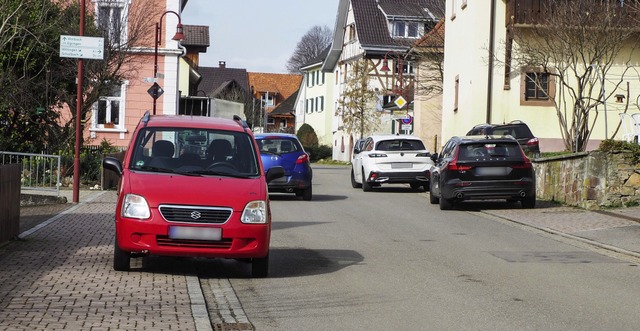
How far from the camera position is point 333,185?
34188mm

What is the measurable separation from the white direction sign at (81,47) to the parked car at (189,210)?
30.3 ft

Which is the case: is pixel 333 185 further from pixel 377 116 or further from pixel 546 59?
pixel 377 116

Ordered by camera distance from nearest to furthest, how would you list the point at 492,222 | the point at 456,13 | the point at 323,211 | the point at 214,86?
the point at 492,222 → the point at 323,211 → the point at 456,13 → the point at 214,86

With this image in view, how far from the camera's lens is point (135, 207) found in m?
11.1

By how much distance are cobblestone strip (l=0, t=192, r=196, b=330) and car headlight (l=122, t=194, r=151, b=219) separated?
0.66 meters

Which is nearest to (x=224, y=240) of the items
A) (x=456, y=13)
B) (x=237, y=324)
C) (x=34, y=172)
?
(x=237, y=324)

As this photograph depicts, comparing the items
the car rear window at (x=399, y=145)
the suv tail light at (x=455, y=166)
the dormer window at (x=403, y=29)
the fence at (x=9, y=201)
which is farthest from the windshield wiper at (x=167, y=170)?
the dormer window at (x=403, y=29)

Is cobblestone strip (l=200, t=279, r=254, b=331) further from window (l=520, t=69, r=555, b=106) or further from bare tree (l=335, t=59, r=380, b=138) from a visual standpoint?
bare tree (l=335, t=59, r=380, b=138)

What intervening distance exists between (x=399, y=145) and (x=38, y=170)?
36.5ft

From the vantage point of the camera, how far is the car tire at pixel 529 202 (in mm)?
22109

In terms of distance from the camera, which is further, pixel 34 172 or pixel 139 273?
pixel 34 172

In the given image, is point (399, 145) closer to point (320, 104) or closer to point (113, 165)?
point (113, 165)

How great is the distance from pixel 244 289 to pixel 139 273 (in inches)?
54.4

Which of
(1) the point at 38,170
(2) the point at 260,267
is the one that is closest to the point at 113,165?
(2) the point at 260,267
